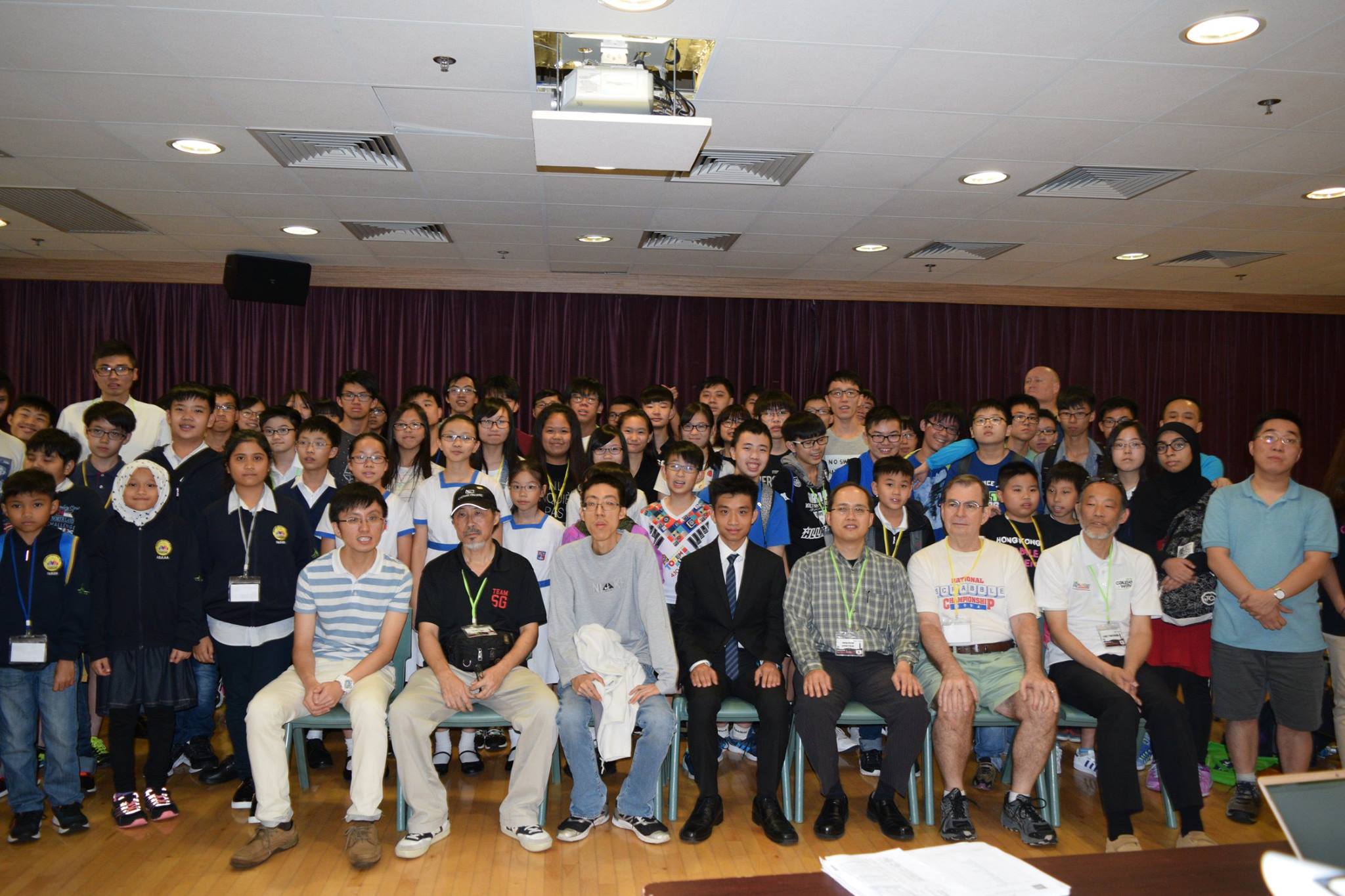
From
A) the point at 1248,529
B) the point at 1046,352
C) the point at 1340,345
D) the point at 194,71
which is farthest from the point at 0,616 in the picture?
the point at 1340,345

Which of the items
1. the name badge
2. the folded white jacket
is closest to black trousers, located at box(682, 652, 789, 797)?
the folded white jacket

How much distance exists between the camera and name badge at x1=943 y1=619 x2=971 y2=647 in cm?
366

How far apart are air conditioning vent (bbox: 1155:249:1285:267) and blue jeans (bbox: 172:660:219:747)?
6.91 m

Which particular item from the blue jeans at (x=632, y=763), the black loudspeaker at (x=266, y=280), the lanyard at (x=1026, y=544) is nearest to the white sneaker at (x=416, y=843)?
the blue jeans at (x=632, y=763)

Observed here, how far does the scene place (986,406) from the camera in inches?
180

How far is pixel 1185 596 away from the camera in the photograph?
3.90 m

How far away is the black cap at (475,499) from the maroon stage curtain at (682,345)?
490cm

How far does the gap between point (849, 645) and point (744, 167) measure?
103 inches

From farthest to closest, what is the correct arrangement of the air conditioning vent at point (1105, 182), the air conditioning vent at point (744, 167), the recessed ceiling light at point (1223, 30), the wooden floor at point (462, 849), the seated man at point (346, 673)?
the air conditioning vent at point (1105, 182) < the air conditioning vent at point (744, 167) < the seated man at point (346, 673) < the recessed ceiling light at point (1223, 30) < the wooden floor at point (462, 849)

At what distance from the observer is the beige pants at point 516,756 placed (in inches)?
130

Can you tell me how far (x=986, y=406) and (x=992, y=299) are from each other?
438 centimetres

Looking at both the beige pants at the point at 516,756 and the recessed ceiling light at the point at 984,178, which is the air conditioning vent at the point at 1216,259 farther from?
the beige pants at the point at 516,756

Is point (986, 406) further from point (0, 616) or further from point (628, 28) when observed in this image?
point (0, 616)

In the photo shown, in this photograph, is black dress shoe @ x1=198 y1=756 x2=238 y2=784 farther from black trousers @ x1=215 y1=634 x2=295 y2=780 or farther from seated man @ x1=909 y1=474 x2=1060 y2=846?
seated man @ x1=909 y1=474 x2=1060 y2=846
